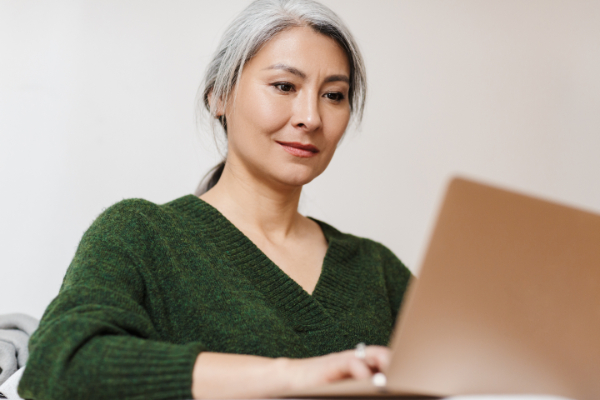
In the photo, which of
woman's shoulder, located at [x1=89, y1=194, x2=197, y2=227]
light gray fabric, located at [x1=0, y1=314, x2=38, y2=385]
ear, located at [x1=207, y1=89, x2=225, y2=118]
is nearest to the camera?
woman's shoulder, located at [x1=89, y1=194, x2=197, y2=227]

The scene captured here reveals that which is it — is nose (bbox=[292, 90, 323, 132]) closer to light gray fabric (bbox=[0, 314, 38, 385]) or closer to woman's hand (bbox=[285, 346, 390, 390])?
woman's hand (bbox=[285, 346, 390, 390])

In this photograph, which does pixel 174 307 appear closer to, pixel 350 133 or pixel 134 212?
pixel 134 212

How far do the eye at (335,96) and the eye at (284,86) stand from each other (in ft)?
0.29

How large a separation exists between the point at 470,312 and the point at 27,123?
1399 millimetres

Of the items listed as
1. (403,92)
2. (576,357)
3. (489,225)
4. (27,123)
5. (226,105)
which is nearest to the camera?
(489,225)

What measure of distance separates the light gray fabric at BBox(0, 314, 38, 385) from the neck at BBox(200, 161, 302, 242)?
0.48m

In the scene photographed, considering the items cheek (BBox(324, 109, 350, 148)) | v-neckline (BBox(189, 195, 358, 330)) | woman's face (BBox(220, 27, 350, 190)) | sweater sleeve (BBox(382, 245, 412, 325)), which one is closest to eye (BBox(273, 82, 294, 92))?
woman's face (BBox(220, 27, 350, 190))

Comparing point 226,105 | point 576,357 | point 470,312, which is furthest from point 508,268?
point 226,105

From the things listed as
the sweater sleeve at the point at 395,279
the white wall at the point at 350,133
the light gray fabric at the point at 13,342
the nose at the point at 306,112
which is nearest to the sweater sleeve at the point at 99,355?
the light gray fabric at the point at 13,342

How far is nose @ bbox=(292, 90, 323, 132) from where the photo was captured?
1.17 m

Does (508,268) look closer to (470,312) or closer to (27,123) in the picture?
(470,312)

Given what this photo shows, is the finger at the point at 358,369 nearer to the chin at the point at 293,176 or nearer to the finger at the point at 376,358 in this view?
the finger at the point at 376,358

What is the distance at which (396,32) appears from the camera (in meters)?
1.91

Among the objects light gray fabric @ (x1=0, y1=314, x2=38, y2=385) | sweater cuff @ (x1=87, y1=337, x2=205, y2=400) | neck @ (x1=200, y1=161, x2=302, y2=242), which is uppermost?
neck @ (x1=200, y1=161, x2=302, y2=242)
